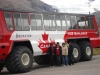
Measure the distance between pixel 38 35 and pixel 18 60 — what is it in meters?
2.99

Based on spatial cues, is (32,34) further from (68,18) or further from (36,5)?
(36,5)

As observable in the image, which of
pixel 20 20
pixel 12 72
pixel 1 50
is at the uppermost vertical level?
pixel 20 20

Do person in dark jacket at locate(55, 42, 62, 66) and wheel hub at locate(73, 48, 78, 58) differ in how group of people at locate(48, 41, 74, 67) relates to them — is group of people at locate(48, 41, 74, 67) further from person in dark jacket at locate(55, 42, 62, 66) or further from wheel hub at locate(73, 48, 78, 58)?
wheel hub at locate(73, 48, 78, 58)

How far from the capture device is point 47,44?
23594 mm

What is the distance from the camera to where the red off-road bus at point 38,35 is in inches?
797

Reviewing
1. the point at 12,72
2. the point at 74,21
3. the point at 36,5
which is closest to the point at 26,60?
the point at 12,72

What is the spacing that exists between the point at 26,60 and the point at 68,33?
5.59 meters

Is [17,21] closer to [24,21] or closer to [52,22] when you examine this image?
[24,21]

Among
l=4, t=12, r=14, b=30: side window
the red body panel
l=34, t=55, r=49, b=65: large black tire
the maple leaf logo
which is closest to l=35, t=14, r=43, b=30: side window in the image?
the maple leaf logo

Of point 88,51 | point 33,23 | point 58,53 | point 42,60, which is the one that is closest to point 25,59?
point 33,23

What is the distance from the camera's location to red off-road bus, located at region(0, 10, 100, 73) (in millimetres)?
20250

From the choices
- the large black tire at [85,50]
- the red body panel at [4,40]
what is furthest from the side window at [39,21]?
the large black tire at [85,50]

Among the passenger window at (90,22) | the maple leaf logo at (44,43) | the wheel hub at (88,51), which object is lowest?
the wheel hub at (88,51)

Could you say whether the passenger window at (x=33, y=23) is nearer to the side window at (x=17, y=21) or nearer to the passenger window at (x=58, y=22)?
the side window at (x=17, y=21)
